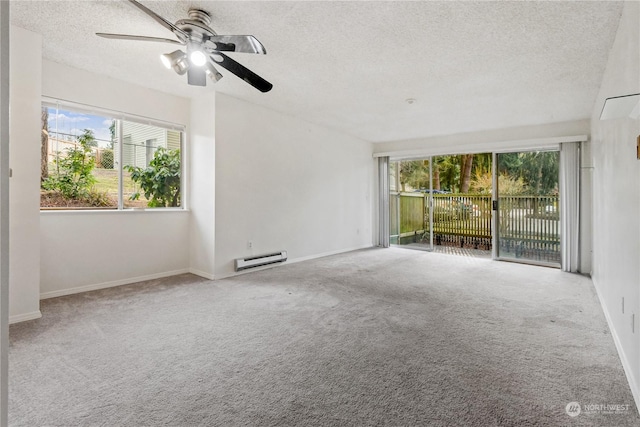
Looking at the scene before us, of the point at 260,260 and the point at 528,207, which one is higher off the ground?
the point at 528,207

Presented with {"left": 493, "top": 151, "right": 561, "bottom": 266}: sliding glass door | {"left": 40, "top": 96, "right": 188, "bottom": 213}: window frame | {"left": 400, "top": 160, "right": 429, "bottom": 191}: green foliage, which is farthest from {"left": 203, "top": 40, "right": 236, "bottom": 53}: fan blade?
{"left": 400, "top": 160, "right": 429, "bottom": 191}: green foliage

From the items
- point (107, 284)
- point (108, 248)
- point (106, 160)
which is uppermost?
point (106, 160)

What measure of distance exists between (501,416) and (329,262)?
12.5 feet

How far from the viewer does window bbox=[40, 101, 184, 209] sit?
3.43m

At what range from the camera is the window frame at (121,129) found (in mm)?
3414

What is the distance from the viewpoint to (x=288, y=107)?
4695 mm

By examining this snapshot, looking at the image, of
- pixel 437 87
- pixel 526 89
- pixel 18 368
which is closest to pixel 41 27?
pixel 18 368

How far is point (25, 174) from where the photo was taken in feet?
9.02

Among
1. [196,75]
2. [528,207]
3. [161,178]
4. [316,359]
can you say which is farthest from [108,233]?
[528,207]

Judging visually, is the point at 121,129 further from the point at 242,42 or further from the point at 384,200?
the point at 384,200

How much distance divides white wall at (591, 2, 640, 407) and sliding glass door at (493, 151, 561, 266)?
90.7 inches

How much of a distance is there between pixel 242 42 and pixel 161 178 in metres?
2.78

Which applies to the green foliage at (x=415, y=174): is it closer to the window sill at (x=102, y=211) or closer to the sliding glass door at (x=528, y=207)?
the sliding glass door at (x=528, y=207)

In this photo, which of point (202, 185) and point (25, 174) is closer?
point (25, 174)
